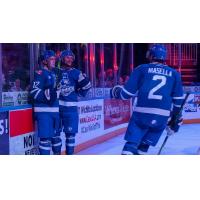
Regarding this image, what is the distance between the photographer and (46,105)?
5.63m

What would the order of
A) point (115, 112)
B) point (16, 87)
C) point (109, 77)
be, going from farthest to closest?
1. point (115, 112)
2. point (109, 77)
3. point (16, 87)

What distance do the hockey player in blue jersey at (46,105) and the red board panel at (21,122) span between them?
7 cm

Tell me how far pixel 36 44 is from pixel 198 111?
5.65 ft

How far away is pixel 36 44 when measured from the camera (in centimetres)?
555

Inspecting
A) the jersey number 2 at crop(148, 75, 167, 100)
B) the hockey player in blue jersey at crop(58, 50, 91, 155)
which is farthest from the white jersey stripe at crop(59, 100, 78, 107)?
the jersey number 2 at crop(148, 75, 167, 100)

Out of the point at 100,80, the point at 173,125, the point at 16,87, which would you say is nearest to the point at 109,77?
the point at 100,80

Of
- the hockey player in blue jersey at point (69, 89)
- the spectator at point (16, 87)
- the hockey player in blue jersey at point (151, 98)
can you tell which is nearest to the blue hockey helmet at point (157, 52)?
the hockey player in blue jersey at point (151, 98)

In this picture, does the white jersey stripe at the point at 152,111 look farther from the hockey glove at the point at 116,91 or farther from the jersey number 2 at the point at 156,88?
the hockey glove at the point at 116,91

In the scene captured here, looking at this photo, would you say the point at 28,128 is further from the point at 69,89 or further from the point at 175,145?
the point at 175,145

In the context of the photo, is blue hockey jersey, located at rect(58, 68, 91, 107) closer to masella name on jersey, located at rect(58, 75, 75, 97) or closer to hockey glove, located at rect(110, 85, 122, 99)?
masella name on jersey, located at rect(58, 75, 75, 97)

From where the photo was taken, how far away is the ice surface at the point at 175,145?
18.4 feet

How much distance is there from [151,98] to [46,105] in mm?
1041

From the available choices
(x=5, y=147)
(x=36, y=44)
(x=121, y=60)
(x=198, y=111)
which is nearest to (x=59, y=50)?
(x=36, y=44)

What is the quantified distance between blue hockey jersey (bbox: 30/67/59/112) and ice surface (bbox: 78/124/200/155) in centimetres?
57
